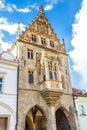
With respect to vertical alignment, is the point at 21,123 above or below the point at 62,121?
above

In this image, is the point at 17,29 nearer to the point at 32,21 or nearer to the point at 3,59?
the point at 32,21

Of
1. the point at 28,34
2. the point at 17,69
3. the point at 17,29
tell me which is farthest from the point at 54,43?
the point at 17,69

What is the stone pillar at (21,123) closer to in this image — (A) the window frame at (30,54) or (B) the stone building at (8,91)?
(B) the stone building at (8,91)

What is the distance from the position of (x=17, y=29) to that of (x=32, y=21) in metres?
3.61

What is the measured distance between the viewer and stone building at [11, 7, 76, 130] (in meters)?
17.6

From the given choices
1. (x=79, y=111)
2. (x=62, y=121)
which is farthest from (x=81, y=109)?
(x=62, y=121)

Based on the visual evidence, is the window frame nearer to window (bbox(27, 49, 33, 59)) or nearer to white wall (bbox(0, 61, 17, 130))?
window (bbox(27, 49, 33, 59))

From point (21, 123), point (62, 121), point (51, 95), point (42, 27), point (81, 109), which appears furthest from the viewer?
point (42, 27)

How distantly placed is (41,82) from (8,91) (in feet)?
14.9

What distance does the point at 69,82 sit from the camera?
23016mm

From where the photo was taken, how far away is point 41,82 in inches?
749

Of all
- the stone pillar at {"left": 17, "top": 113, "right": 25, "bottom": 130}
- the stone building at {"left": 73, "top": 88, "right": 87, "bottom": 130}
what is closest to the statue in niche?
the stone building at {"left": 73, "top": 88, "right": 87, "bottom": 130}

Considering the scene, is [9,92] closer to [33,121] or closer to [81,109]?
[33,121]

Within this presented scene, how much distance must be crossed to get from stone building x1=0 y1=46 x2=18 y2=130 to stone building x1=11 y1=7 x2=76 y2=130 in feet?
2.32
